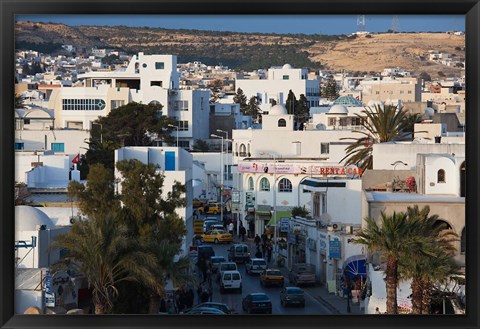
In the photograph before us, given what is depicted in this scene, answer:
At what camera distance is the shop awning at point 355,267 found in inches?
845

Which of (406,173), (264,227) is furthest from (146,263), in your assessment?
(264,227)

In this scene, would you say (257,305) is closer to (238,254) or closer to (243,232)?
(238,254)

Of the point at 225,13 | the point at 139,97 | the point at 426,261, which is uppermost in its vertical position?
the point at 139,97

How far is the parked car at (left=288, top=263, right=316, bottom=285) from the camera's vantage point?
24.2 metres

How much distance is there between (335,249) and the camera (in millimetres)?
23953

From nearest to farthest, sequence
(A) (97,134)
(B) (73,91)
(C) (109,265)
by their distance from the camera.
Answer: (C) (109,265)
(A) (97,134)
(B) (73,91)

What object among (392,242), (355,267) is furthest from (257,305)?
(355,267)

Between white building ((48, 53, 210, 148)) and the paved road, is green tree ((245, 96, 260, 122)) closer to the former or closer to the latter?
white building ((48, 53, 210, 148))

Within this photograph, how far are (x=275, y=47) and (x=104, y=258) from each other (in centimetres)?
7743

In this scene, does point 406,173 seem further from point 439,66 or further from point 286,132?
point 439,66

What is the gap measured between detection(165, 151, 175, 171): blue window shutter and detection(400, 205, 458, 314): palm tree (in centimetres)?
1134

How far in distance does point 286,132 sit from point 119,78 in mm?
18240

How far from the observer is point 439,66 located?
86250mm

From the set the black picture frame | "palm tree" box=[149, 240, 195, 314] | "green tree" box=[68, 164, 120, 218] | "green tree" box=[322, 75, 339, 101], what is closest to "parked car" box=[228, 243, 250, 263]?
"green tree" box=[68, 164, 120, 218]
